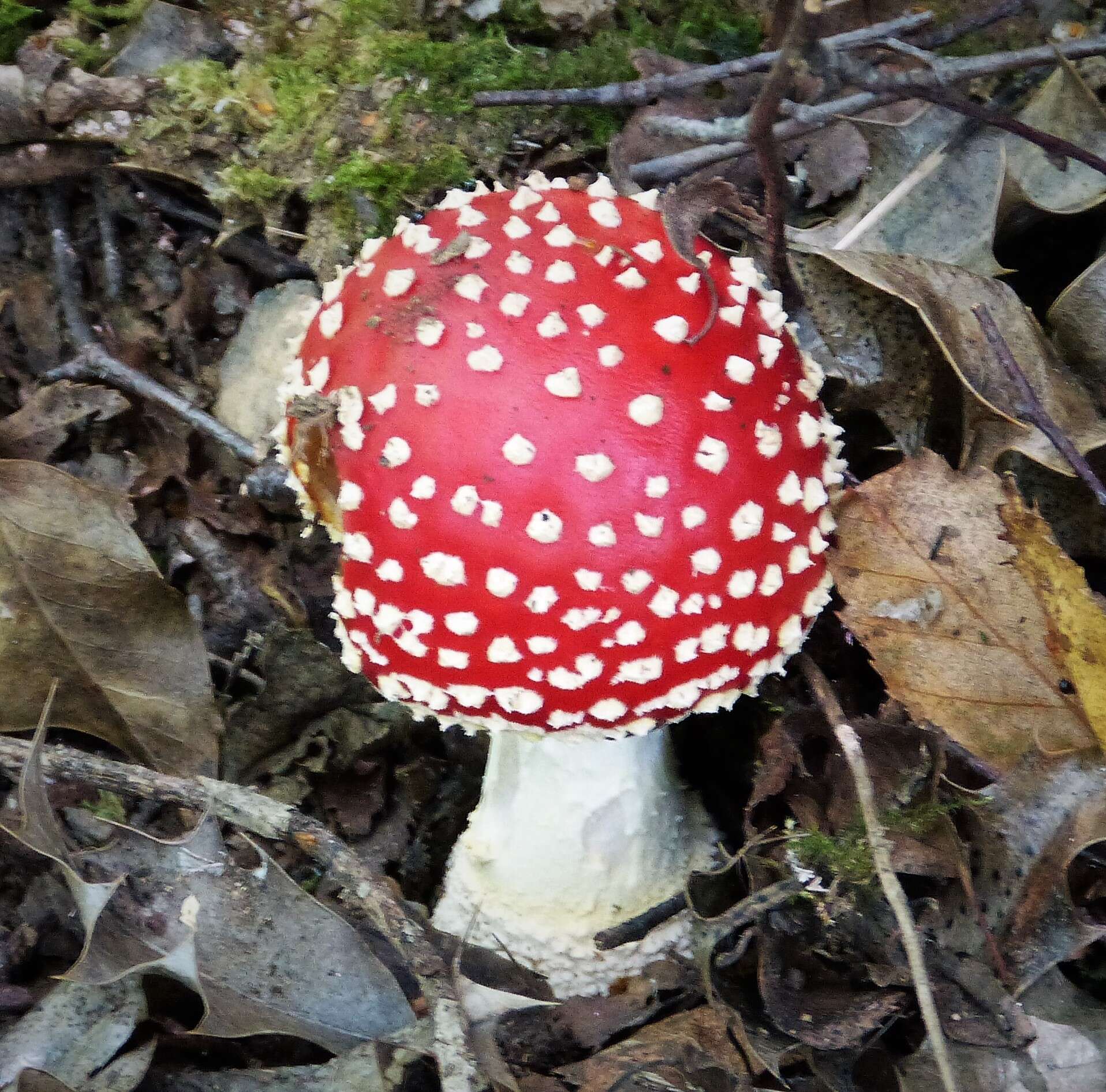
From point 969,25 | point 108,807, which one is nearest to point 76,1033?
→ point 108,807

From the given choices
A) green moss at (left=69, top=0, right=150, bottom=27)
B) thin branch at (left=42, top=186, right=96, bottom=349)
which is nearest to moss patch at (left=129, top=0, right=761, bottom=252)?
green moss at (left=69, top=0, right=150, bottom=27)

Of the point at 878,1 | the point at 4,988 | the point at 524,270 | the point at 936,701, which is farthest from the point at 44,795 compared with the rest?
the point at 878,1

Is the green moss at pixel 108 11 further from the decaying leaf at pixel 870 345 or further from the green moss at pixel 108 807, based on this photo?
the green moss at pixel 108 807

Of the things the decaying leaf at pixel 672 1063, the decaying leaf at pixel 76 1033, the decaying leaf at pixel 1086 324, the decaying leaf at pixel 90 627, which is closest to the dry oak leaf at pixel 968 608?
the decaying leaf at pixel 1086 324

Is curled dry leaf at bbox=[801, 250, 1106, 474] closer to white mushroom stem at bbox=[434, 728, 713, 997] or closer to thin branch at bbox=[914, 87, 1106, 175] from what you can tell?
Result: thin branch at bbox=[914, 87, 1106, 175]

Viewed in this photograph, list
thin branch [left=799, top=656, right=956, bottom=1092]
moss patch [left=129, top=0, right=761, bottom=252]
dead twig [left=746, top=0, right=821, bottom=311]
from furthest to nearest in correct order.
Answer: moss patch [left=129, top=0, right=761, bottom=252] < thin branch [left=799, top=656, right=956, bottom=1092] < dead twig [left=746, top=0, right=821, bottom=311]
